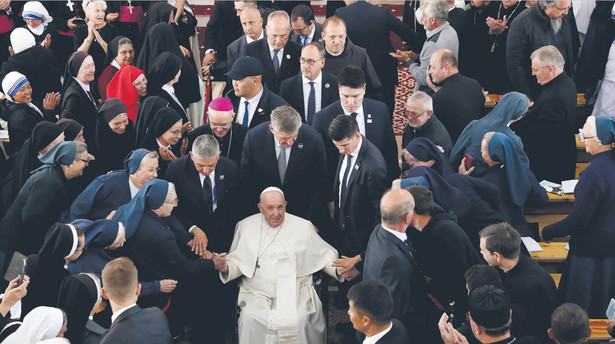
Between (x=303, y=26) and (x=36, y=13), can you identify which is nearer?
(x=303, y=26)

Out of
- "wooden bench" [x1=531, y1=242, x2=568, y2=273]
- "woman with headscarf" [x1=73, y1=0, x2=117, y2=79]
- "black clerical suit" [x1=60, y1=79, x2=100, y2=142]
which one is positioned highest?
"woman with headscarf" [x1=73, y1=0, x2=117, y2=79]

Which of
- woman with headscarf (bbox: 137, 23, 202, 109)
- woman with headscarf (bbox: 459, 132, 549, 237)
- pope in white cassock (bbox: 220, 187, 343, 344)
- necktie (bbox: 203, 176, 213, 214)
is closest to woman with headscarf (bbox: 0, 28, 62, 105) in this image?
woman with headscarf (bbox: 137, 23, 202, 109)

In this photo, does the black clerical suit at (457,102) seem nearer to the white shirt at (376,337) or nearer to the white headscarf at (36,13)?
the white shirt at (376,337)

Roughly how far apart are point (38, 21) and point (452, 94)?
4.18 m

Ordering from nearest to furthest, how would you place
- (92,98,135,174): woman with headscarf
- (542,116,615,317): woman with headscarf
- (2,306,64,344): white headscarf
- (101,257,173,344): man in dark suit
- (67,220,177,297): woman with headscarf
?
(2,306,64,344): white headscarf → (101,257,173,344): man in dark suit → (67,220,177,297): woman with headscarf → (542,116,615,317): woman with headscarf → (92,98,135,174): woman with headscarf

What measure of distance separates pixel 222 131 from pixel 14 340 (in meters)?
2.43

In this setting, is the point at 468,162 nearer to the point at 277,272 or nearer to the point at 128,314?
the point at 277,272

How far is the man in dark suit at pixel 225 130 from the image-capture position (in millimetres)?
5484

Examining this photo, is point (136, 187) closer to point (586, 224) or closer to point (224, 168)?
point (224, 168)

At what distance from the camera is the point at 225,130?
555 cm

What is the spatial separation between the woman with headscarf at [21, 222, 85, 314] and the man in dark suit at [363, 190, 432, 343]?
1759mm

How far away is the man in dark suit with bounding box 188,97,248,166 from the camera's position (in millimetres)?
5484

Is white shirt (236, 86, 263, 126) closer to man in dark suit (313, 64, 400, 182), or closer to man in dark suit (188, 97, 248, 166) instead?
man in dark suit (188, 97, 248, 166)

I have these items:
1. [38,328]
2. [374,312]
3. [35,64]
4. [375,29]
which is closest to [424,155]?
[374,312]
